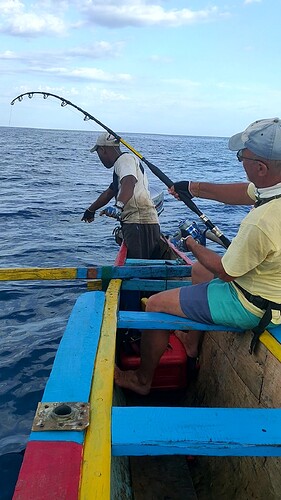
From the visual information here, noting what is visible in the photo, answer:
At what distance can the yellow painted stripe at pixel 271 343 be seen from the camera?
112 inches

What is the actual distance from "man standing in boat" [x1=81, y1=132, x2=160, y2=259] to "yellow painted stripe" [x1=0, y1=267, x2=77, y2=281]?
1453mm

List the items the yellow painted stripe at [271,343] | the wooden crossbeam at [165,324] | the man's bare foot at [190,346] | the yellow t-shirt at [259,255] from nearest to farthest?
1. the yellow t-shirt at [259,255]
2. the yellow painted stripe at [271,343]
3. the wooden crossbeam at [165,324]
4. the man's bare foot at [190,346]

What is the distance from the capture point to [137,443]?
1952mm

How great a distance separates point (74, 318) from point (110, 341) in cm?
40

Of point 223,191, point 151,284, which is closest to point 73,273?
point 151,284

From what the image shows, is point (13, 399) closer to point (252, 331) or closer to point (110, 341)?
point (110, 341)

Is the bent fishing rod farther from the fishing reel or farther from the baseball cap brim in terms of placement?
the baseball cap brim

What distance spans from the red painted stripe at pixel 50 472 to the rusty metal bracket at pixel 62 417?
3.6 inches

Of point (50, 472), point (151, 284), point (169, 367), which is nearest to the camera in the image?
point (50, 472)

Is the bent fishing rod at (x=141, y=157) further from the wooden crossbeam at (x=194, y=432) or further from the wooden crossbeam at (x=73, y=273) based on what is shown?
the wooden crossbeam at (x=194, y=432)

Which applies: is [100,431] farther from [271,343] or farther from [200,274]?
[200,274]

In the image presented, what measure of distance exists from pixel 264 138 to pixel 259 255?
2.40 ft

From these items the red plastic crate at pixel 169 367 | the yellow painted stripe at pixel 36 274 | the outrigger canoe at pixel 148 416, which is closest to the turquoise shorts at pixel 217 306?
the outrigger canoe at pixel 148 416

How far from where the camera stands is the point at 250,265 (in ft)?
9.06
